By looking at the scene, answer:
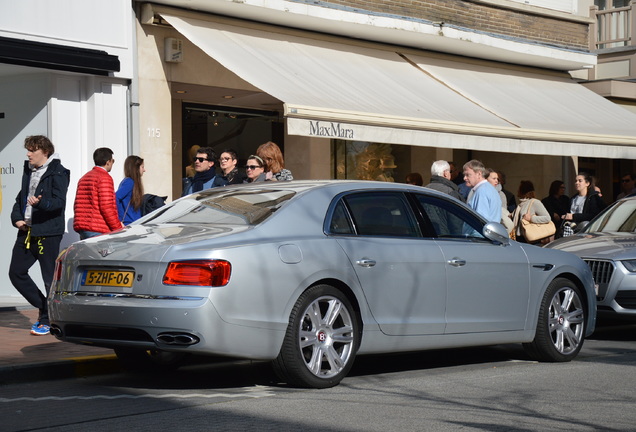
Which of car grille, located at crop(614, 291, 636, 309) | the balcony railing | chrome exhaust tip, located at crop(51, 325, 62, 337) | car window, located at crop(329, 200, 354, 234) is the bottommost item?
car grille, located at crop(614, 291, 636, 309)

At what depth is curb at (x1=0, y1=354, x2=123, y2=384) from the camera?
8469mm

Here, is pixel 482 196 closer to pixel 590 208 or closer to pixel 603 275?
pixel 603 275

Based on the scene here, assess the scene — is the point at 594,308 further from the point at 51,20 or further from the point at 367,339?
the point at 51,20

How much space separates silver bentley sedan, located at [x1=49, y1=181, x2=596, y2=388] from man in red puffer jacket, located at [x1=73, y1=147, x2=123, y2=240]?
82.0 inches

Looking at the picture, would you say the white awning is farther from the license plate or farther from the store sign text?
the license plate

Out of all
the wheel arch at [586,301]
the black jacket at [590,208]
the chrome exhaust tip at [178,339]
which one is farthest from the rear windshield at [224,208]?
the black jacket at [590,208]

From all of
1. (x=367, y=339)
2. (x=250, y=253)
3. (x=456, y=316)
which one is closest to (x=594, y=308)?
(x=456, y=316)

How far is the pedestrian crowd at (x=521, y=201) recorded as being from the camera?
40.7 feet

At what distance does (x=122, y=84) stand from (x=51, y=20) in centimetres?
144

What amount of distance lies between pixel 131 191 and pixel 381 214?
3.72 meters

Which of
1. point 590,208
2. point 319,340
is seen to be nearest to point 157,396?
point 319,340

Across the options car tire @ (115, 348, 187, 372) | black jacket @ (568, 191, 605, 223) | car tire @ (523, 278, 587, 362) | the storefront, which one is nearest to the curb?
car tire @ (115, 348, 187, 372)

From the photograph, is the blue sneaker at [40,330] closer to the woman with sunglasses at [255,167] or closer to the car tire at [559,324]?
the woman with sunglasses at [255,167]

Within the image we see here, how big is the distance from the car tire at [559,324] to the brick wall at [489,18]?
8188 millimetres
